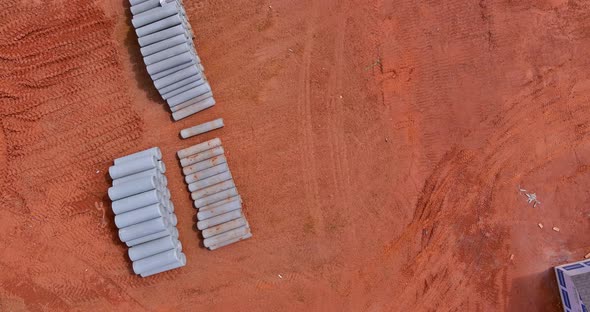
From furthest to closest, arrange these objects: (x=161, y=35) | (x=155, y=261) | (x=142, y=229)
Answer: (x=155, y=261), (x=161, y=35), (x=142, y=229)

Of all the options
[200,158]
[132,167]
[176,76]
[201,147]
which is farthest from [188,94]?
[132,167]

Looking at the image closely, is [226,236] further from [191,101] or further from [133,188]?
[191,101]

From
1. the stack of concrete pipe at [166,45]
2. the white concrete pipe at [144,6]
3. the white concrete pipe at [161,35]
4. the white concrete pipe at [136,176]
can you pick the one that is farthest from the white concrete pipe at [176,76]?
the white concrete pipe at [136,176]

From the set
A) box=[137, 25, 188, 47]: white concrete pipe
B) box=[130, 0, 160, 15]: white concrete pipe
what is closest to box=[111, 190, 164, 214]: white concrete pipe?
box=[137, 25, 188, 47]: white concrete pipe

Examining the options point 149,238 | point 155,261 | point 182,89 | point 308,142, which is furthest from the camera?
point 308,142

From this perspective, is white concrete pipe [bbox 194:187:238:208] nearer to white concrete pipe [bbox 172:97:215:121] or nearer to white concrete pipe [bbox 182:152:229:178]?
white concrete pipe [bbox 182:152:229:178]

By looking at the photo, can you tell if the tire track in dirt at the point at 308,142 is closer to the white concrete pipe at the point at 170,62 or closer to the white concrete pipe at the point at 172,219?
the white concrete pipe at the point at 170,62
